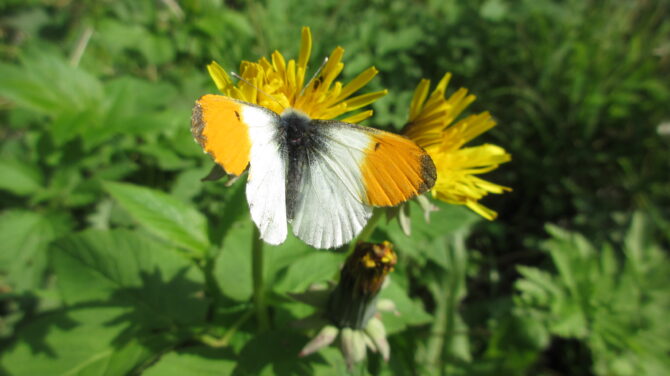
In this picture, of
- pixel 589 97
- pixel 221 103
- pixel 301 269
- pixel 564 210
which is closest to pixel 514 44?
pixel 589 97

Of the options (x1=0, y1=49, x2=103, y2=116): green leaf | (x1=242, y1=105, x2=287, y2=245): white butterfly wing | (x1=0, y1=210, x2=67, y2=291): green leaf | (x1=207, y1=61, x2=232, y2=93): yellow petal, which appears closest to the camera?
(x1=242, y1=105, x2=287, y2=245): white butterfly wing

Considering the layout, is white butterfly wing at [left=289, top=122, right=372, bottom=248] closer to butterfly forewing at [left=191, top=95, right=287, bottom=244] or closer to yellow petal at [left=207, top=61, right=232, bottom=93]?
Answer: butterfly forewing at [left=191, top=95, right=287, bottom=244]

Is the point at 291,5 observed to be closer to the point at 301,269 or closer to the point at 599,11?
the point at 301,269

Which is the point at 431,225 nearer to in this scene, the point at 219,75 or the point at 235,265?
the point at 235,265

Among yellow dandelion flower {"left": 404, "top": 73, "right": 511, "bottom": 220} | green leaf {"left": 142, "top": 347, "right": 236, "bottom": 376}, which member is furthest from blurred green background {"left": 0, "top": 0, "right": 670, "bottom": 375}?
yellow dandelion flower {"left": 404, "top": 73, "right": 511, "bottom": 220}

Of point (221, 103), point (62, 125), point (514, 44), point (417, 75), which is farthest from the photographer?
point (514, 44)

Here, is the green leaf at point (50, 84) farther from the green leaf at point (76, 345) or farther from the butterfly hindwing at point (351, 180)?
the butterfly hindwing at point (351, 180)

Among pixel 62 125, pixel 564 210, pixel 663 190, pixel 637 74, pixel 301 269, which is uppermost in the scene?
pixel 637 74
